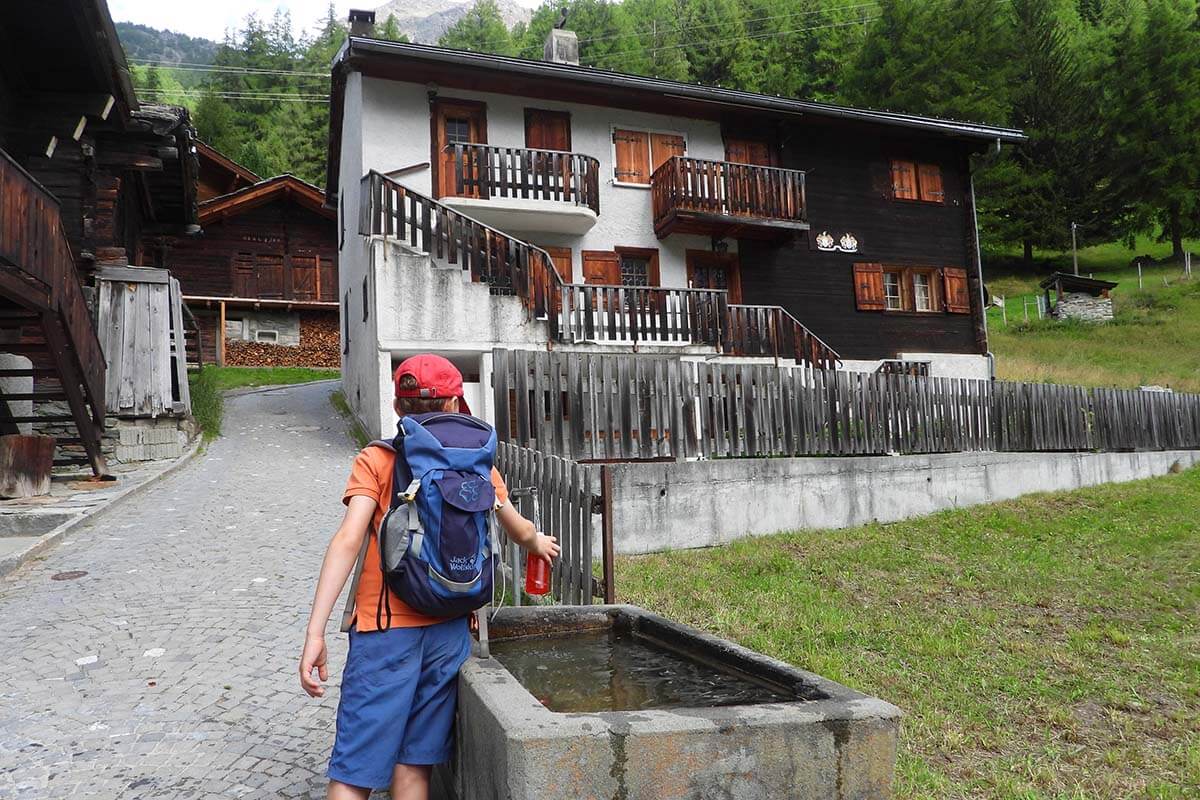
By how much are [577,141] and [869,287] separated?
8.61m

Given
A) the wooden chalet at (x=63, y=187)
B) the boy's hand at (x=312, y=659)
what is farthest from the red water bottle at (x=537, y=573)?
the wooden chalet at (x=63, y=187)

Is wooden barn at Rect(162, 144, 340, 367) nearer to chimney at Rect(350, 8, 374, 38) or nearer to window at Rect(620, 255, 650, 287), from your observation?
chimney at Rect(350, 8, 374, 38)

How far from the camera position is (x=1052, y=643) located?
5703 mm

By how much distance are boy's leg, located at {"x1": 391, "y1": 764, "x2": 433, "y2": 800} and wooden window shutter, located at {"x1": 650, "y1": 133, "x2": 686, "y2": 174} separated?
17.9m

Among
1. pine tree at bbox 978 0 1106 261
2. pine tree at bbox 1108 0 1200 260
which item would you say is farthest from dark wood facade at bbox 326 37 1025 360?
pine tree at bbox 1108 0 1200 260

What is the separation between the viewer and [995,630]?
19.7 ft

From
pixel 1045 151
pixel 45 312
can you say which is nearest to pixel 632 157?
pixel 45 312

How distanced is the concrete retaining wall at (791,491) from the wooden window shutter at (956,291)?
9686 millimetres

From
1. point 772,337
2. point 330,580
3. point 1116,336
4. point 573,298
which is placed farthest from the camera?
point 1116,336

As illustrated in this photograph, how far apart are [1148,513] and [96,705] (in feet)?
41.7

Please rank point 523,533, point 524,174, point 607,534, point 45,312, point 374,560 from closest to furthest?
point 374,560 < point 523,533 < point 607,534 < point 45,312 < point 524,174

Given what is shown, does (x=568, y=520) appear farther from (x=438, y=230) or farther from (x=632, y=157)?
(x=632, y=157)

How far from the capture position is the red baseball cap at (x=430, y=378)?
280cm

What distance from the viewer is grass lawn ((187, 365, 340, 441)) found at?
1677 cm
